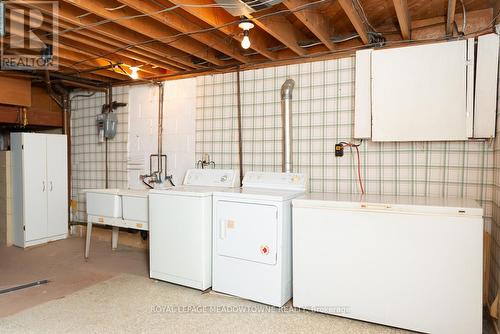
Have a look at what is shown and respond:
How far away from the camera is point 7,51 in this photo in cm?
344

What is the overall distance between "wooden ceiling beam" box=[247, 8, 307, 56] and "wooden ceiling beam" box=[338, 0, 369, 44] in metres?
0.59

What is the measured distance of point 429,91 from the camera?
2.75m

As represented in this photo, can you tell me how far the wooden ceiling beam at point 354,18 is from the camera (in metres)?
2.36

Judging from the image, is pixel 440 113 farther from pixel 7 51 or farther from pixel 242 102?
pixel 7 51

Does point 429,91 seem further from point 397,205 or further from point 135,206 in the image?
point 135,206

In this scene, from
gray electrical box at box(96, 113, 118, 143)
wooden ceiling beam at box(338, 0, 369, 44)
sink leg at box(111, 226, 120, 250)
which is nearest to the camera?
wooden ceiling beam at box(338, 0, 369, 44)

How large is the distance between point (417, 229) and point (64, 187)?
4.87 metres

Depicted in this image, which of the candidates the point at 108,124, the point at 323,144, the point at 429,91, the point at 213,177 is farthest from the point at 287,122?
the point at 108,124

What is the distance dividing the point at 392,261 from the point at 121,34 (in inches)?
118

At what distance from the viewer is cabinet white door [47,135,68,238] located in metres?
4.88

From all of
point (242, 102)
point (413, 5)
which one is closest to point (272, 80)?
point (242, 102)

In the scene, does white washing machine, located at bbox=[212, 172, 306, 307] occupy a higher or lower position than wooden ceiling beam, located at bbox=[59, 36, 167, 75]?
lower

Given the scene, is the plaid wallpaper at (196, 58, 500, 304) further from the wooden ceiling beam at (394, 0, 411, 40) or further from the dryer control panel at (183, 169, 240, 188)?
the wooden ceiling beam at (394, 0, 411, 40)

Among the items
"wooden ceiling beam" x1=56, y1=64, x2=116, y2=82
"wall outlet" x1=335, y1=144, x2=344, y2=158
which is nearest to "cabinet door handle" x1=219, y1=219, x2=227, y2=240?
"wall outlet" x1=335, y1=144, x2=344, y2=158
